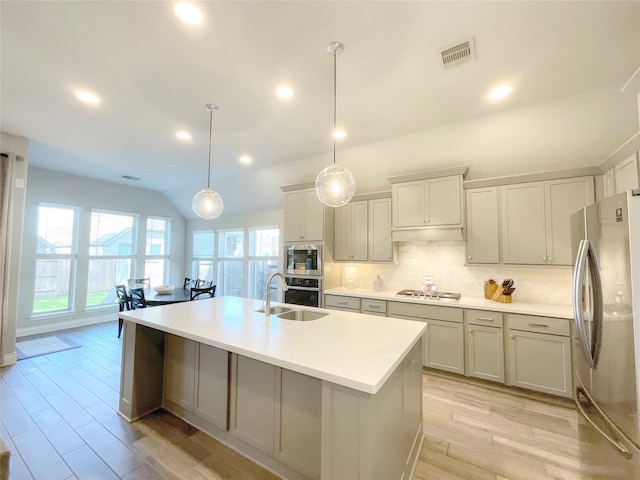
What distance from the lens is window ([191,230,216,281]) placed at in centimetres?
685

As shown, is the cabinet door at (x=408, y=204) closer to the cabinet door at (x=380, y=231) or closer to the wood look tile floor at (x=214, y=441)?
the cabinet door at (x=380, y=231)

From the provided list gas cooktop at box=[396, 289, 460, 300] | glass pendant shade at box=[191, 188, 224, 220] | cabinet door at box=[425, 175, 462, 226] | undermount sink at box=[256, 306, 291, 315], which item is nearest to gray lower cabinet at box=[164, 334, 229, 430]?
undermount sink at box=[256, 306, 291, 315]

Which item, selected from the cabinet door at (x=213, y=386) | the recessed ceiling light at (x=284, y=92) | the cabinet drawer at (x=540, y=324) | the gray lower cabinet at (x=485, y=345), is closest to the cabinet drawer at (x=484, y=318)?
the gray lower cabinet at (x=485, y=345)

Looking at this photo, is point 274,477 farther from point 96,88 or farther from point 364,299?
point 96,88

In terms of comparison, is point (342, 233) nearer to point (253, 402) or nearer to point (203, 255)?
point (253, 402)

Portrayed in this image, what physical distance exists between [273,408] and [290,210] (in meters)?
3.11

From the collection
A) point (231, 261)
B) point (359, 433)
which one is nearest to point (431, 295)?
point (359, 433)

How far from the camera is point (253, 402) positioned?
6.15ft

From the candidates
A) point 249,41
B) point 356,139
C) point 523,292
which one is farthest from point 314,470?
point 356,139

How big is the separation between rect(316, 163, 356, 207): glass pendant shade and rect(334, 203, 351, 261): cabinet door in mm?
1901

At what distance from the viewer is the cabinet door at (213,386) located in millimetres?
2018

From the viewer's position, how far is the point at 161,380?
2.52m

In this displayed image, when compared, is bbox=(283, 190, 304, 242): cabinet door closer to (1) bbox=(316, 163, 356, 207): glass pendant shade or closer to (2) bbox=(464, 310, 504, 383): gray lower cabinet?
(1) bbox=(316, 163, 356, 207): glass pendant shade

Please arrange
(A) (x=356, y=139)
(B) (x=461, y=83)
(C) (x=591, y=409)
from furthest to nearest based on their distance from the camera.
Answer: (A) (x=356, y=139) → (B) (x=461, y=83) → (C) (x=591, y=409)
